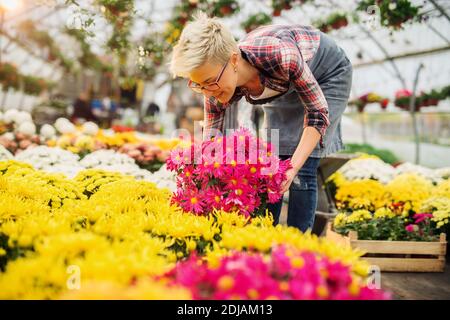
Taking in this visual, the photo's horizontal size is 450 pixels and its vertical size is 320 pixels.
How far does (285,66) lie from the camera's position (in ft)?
6.05

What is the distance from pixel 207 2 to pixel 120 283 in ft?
17.0

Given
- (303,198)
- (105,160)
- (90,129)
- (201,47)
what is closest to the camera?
(201,47)

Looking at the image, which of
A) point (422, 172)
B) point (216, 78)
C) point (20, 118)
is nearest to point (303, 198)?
point (216, 78)

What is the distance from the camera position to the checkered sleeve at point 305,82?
184 cm

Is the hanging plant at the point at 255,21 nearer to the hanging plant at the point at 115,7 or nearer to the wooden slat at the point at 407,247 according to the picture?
the hanging plant at the point at 115,7

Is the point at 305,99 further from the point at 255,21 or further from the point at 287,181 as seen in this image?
the point at 255,21

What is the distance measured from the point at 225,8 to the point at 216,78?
416 centimetres

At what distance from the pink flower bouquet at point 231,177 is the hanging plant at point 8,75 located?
1110cm

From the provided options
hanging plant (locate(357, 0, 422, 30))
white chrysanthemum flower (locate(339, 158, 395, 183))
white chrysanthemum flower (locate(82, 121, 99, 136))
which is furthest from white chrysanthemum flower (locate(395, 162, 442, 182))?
white chrysanthemum flower (locate(82, 121, 99, 136))

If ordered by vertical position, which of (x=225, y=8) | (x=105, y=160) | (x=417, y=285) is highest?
(x=225, y=8)

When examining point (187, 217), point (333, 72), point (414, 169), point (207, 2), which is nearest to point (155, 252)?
point (187, 217)

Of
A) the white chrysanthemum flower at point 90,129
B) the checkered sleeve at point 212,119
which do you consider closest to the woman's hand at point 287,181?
the checkered sleeve at point 212,119

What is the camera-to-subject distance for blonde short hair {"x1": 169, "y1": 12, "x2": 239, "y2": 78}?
1.70m
